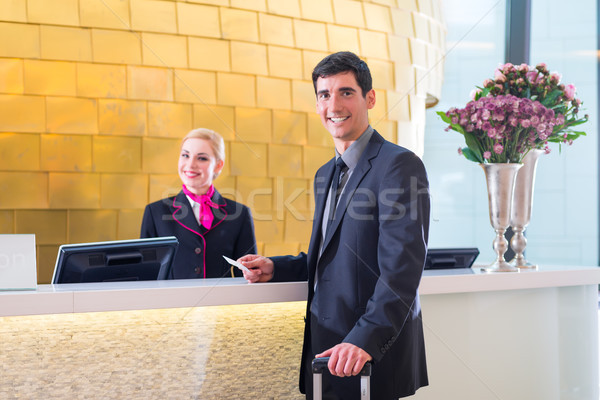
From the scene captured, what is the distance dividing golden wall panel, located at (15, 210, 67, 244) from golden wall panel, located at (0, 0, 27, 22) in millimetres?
871

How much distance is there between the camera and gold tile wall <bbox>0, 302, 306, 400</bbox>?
132 centimetres

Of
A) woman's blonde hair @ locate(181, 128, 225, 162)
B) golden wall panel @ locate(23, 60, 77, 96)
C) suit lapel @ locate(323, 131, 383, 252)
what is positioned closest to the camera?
suit lapel @ locate(323, 131, 383, 252)

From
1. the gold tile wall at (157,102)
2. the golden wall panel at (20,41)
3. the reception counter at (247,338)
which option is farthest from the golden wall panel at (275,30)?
the reception counter at (247,338)

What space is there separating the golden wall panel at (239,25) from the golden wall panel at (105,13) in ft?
1.61

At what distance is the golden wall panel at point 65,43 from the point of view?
2.63 metres

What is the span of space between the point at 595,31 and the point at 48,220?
358 centimetres

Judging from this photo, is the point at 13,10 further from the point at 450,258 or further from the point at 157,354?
the point at 450,258

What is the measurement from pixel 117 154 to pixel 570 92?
1.97m

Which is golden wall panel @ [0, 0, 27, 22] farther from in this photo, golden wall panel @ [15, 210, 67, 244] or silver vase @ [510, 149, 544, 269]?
silver vase @ [510, 149, 544, 269]

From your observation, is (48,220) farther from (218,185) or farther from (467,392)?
(467,392)

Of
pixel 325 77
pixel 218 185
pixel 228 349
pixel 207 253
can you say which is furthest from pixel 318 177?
pixel 218 185

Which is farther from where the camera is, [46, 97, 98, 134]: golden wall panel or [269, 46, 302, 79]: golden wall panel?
[269, 46, 302, 79]: golden wall panel

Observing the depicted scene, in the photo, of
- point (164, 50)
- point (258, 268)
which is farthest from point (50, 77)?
point (258, 268)

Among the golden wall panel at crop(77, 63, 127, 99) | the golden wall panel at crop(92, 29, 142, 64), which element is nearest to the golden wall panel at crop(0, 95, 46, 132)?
the golden wall panel at crop(77, 63, 127, 99)
